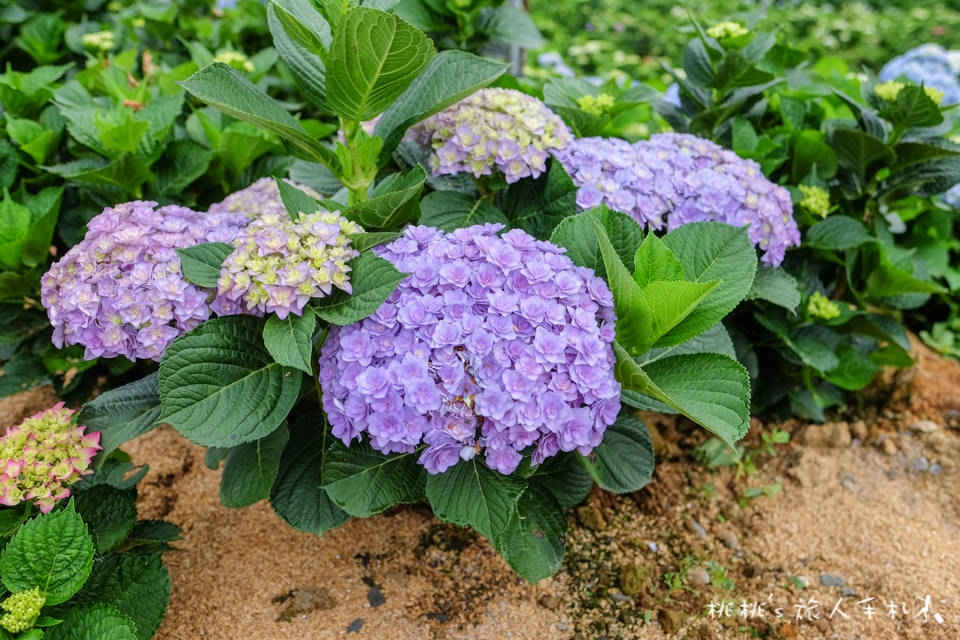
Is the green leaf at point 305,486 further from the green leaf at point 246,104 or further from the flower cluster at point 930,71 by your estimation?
the flower cluster at point 930,71

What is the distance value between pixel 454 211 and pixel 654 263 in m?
0.57

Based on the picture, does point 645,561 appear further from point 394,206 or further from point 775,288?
point 394,206

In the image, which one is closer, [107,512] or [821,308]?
[107,512]

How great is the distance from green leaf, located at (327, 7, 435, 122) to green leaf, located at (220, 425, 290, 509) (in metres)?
0.76

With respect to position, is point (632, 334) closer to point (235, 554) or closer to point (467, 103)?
point (467, 103)

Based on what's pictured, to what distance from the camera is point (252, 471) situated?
159cm

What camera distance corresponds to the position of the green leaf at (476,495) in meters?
1.38

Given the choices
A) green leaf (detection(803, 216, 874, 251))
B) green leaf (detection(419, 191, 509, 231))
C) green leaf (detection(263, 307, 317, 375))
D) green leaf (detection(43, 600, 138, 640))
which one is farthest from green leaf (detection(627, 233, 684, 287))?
green leaf (detection(43, 600, 138, 640))

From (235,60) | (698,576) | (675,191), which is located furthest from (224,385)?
(235,60)

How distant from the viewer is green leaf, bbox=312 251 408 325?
1.35 metres

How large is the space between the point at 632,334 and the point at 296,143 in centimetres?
84

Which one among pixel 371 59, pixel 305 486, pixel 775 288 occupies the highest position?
pixel 371 59

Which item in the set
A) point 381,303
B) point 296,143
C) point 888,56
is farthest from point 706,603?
point 888,56

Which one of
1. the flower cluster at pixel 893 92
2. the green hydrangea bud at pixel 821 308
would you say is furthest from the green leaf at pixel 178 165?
the flower cluster at pixel 893 92
